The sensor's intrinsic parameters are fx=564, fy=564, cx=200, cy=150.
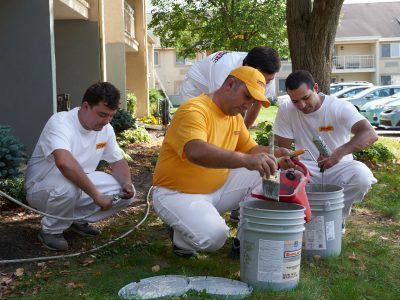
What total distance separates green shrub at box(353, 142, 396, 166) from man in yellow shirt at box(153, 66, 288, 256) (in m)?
5.76

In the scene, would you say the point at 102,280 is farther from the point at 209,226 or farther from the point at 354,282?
the point at 354,282

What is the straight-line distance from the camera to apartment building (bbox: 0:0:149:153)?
766cm

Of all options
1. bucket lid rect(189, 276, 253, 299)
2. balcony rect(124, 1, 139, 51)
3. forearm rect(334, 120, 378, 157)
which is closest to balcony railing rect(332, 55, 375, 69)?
balcony rect(124, 1, 139, 51)

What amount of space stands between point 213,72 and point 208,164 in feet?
5.70

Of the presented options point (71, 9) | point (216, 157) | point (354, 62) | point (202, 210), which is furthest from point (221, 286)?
point (354, 62)

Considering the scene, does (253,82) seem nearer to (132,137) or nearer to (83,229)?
(83,229)

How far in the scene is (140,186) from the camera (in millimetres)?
7773

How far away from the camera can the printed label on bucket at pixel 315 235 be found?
429 cm

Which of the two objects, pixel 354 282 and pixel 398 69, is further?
pixel 398 69

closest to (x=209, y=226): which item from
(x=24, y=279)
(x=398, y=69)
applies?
(x=24, y=279)

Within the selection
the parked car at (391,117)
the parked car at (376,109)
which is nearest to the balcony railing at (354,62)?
the parked car at (376,109)

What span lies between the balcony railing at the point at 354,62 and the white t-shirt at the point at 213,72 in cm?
4529

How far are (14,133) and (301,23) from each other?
15.4 feet

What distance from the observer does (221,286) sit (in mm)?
3684
